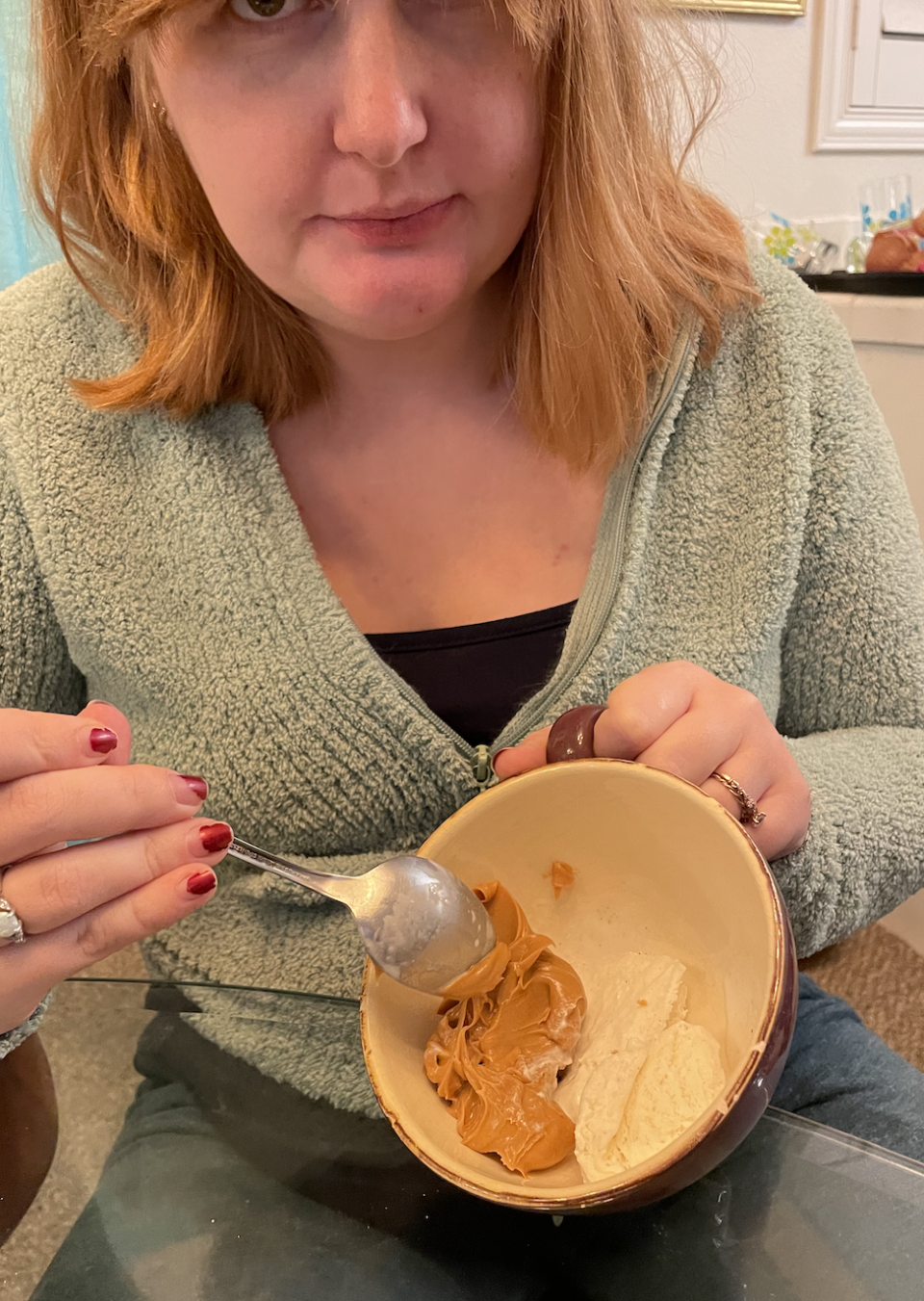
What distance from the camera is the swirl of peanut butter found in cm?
47

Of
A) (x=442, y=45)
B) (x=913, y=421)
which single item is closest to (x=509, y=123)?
(x=442, y=45)

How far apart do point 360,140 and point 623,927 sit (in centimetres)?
49

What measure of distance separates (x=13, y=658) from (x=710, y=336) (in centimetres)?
61

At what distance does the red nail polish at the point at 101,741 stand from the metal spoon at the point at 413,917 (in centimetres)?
9

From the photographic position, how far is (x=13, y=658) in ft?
2.49

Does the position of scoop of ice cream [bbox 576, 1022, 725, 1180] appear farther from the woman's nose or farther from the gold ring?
the woman's nose

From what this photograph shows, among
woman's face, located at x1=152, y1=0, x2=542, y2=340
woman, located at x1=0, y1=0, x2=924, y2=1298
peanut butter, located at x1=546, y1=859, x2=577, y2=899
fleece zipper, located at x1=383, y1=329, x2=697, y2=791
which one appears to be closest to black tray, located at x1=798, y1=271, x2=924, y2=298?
woman, located at x1=0, y1=0, x2=924, y2=1298

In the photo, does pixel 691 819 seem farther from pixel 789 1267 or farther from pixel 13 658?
pixel 13 658

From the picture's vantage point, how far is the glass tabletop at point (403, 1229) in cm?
52

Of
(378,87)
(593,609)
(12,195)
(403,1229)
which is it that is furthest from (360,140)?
(12,195)

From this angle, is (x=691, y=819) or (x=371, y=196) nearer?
(x=691, y=819)

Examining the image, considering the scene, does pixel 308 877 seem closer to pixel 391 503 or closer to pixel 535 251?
pixel 391 503

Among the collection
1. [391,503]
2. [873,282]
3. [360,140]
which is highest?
[360,140]

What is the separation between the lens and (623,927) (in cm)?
58
